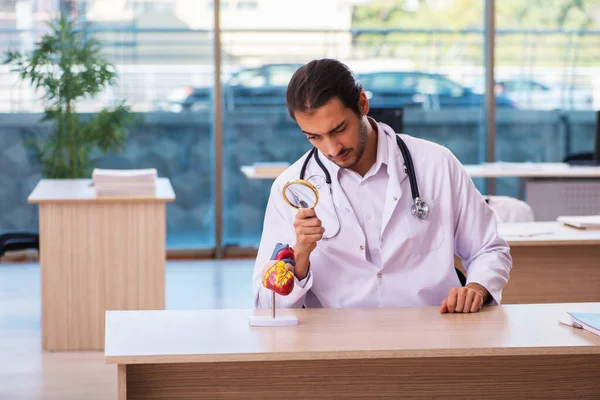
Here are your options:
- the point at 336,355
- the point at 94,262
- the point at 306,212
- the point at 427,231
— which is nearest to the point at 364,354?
the point at 336,355

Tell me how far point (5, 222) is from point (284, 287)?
222 inches

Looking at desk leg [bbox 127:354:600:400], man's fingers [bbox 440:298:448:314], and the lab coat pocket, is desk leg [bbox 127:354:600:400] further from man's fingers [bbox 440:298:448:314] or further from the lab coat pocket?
the lab coat pocket

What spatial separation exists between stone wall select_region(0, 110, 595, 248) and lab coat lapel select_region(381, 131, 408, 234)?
508cm

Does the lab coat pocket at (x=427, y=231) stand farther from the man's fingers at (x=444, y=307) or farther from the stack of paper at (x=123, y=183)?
the stack of paper at (x=123, y=183)

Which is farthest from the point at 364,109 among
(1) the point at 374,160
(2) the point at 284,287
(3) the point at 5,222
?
(3) the point at 5,222

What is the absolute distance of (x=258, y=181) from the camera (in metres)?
7.56

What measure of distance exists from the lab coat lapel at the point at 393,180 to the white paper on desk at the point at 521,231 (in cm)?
152

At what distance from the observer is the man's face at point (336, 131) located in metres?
2.25

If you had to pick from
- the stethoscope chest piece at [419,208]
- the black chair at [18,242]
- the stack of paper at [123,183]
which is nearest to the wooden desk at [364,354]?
the stethoscope chest piece at [419,208]

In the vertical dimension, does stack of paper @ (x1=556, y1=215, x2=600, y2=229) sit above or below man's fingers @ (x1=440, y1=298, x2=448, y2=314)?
below

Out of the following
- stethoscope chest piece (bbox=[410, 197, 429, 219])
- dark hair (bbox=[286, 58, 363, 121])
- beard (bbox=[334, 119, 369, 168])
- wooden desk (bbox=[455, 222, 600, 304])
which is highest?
dark hair (bbox=[286, 58, 363, 121])

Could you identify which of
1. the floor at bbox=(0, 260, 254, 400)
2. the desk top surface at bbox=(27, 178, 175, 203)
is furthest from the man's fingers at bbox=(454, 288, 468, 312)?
the desk top surface at bbox=(27, 178, 175, 203)

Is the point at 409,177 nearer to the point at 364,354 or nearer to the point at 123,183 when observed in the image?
the point at 364,354

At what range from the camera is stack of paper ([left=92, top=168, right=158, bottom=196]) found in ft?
15.1
